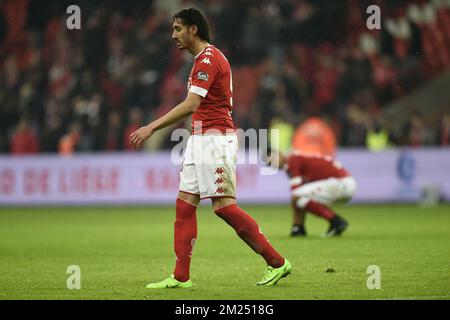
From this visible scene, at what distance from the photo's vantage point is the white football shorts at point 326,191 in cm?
1388

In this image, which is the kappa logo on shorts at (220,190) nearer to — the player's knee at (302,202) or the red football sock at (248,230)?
the red football sock at (248,230)

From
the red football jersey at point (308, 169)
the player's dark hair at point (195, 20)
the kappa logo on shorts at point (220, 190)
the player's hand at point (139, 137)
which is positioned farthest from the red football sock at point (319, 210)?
the player's hand at point (139, 137)

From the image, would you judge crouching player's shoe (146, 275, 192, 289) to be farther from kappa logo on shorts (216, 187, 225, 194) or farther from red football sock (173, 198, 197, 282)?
kappa logo on shorts (216, 187, 225, 194)

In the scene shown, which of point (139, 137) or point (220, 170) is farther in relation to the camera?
point (220, 170)

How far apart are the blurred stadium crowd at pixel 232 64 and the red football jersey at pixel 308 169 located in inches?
322

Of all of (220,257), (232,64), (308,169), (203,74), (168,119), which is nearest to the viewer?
(168,119)

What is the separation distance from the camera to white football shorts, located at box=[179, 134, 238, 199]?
823cm

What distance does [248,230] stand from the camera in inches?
327

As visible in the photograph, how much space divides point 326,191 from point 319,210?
0.47 m

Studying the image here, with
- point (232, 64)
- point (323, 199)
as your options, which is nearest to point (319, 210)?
point (323, 199)

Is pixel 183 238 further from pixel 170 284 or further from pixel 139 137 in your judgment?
pixel 139 137

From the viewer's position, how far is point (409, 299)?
7363 millimetres

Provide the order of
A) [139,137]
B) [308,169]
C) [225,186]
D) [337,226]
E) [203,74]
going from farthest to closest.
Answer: [308,169], [337,226], [225,186], [203,74], [139,137]

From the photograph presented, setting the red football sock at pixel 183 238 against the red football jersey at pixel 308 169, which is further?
the red football jersey at pixel 308 169
